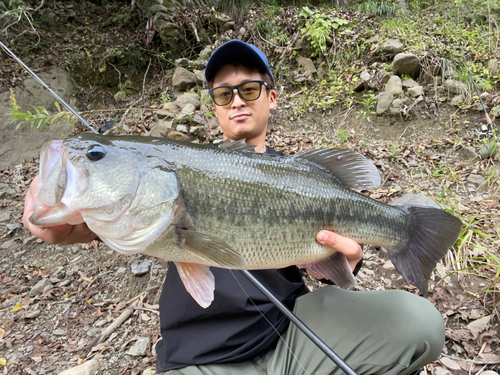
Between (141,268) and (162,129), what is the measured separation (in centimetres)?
264

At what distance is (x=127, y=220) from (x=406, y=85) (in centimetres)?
578

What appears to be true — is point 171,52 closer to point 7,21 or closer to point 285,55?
point 285,55

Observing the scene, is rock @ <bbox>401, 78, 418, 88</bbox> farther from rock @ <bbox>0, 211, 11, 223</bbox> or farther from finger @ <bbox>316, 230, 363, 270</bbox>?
rock @ <bbox>0, 211, 11, 223</bbox>

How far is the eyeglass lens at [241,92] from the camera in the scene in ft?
7.47

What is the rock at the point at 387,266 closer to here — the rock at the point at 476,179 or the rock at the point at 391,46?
the rock at the point at 476,179

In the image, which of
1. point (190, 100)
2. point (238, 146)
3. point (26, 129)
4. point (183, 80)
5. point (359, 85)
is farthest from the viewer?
point (183, 80)

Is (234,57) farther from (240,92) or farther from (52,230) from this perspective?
(52,230)

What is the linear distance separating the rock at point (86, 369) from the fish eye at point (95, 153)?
6.83ft

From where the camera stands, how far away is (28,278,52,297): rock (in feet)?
10.8

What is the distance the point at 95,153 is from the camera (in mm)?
1192

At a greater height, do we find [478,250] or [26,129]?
[478,250]

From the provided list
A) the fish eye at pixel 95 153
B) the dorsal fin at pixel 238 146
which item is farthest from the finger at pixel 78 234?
the dorsal fin at pixel 238 146

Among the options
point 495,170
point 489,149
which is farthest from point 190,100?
point 495,170

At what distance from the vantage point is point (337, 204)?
154 cm
